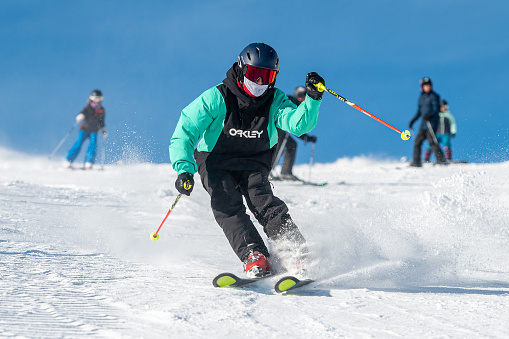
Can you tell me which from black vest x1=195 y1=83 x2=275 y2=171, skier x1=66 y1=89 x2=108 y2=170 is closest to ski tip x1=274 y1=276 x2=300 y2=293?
black vest x1=195 y1=83 x2=275 y2=171

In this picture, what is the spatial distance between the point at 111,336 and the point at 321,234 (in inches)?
69.7

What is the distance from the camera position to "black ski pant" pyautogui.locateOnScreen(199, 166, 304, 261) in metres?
3.19

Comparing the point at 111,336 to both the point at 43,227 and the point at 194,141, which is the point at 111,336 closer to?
the point at 194,141

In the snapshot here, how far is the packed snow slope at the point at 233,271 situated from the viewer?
2186mm

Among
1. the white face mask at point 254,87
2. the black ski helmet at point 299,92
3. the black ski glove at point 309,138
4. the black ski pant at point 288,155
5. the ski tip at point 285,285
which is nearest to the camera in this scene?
the ski tip at point 285,285

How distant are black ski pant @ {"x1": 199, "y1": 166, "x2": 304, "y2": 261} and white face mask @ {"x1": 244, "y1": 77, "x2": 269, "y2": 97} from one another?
1.69ft

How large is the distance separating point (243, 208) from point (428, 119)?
10.8m

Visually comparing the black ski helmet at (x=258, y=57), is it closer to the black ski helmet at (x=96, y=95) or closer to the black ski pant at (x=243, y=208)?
the black ski pant at (x=243, y=208)

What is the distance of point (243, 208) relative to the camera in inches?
131

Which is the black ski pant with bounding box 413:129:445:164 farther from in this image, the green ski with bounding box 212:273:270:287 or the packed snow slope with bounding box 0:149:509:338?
the green ski with bounding box 212:273:270:287

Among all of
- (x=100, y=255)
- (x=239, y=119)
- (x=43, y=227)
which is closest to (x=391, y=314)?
(x=239, y=119)

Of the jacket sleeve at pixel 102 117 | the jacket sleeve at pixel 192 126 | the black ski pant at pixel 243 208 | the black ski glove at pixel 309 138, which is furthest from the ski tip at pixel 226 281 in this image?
the jacket sleeve at pixel 102 117

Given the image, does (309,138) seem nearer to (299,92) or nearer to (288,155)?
(288,155)

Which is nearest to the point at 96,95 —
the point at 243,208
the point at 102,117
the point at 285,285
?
the point at 102,117
